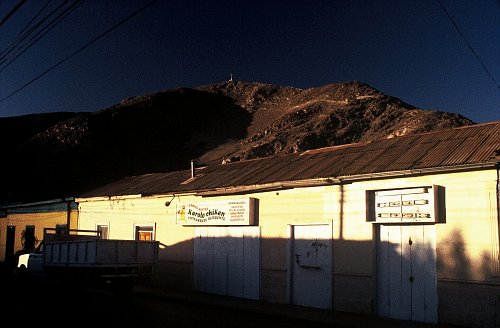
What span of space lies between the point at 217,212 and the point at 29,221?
17.8 metres

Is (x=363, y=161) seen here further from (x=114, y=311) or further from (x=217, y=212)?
(x=114, y=311)

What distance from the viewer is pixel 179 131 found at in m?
89.8

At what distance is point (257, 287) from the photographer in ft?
53.4

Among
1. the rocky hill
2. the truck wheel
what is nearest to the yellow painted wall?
the truck wheel

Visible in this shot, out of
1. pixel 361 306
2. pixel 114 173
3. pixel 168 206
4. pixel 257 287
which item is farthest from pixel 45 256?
pixel 114 173

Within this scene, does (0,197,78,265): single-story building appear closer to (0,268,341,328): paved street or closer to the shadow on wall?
(0,268,341,328): paved street

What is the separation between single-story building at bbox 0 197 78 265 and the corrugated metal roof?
6592mm

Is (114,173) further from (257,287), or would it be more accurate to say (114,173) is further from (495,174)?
(495,174)

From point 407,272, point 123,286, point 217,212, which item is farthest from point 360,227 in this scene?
point 123,286

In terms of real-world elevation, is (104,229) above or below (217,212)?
below

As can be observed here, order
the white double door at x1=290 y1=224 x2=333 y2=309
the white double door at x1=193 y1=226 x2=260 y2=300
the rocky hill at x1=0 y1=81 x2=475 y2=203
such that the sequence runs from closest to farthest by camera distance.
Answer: the white double door at x1=290 y1=224 x2=333 y2=309 < the white double door at x1=193 y1=226 x2=260 y2=300 < the rocky hill at x1=0 y1=81 x2=475 y2=203

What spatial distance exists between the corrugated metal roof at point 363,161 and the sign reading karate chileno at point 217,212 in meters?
0.56

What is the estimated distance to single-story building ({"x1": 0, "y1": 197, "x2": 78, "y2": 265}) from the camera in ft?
87.7

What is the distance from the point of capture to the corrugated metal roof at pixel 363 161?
1238 centimetres
